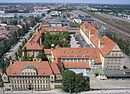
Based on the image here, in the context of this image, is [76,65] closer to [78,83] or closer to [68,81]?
[78,83]

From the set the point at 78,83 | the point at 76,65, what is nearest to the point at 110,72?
the point at 76,65

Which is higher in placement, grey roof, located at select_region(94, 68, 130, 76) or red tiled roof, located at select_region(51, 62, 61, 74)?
red tiled roof, located at select_region(51, 62, 61, 74)

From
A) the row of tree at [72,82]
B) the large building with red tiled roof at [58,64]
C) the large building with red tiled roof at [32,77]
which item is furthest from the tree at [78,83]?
the large building with red tiled roof at [58,64]

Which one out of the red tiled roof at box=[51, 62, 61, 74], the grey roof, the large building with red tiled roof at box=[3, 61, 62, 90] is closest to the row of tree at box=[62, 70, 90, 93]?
the large building with red tiled roof at box=[3, 61, 62, 90]

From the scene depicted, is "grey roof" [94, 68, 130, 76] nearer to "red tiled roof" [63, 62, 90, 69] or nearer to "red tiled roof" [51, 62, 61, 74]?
"red tiled roof" [63, 62, 90, 69]

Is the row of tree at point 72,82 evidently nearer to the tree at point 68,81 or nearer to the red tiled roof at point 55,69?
the tree at point 68,81

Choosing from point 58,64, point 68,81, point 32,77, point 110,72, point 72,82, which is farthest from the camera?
point 110,72

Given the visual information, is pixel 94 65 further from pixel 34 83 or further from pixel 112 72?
pixel 34 83

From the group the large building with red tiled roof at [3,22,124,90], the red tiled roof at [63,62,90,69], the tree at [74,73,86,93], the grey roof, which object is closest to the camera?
the tree at [74,73,86,93]

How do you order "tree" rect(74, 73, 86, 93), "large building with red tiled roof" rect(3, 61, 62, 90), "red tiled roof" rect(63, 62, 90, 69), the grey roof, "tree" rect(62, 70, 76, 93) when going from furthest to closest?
"red tiled roof" rect(63, 62, 90, 69), the grey roof, "large building with red tiled roof" rect(3, 61, 62, 90), "tree" rect(74, 73, 86, 93), "tree" rect(62, 70, 76, 93)
